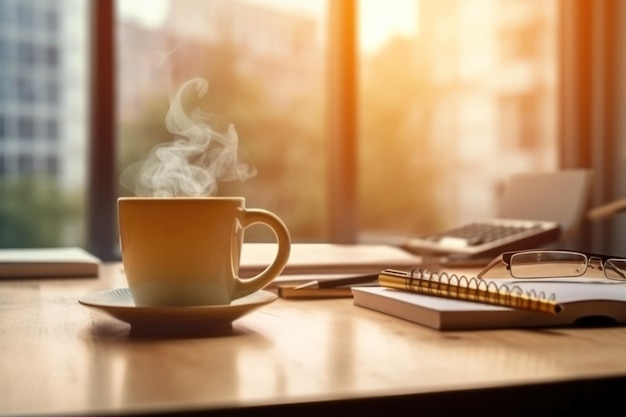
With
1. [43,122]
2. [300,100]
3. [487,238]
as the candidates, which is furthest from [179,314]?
[300,100]

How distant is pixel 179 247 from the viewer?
0.66 m

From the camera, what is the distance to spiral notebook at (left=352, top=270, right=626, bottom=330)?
0.63 meters

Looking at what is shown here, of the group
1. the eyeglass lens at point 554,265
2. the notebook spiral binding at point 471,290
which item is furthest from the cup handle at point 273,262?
the eyeglass lens at point 554,265

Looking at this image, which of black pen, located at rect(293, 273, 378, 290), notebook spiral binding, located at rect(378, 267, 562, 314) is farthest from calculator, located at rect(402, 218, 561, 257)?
notebook spiral binding, located at rect(378, 267, 562, 314)

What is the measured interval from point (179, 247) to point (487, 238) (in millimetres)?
1046

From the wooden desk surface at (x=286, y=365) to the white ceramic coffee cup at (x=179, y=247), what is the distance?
1.5 inches

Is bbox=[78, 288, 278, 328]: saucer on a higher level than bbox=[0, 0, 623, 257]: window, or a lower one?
lower

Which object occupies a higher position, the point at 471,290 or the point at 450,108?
the point at 450,108

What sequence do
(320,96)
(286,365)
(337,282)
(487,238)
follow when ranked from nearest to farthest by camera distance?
(286,365)
(337,282)
(487,238)
(320,96)

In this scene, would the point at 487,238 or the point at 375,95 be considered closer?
the point at 487,238

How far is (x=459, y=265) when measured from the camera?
134 cm

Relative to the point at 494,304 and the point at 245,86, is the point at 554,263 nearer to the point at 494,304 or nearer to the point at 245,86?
the point at 494,304

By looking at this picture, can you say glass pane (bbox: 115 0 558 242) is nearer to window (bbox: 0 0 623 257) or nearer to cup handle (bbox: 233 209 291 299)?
window (bbox: 0 0 623 257)

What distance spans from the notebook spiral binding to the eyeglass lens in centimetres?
4
